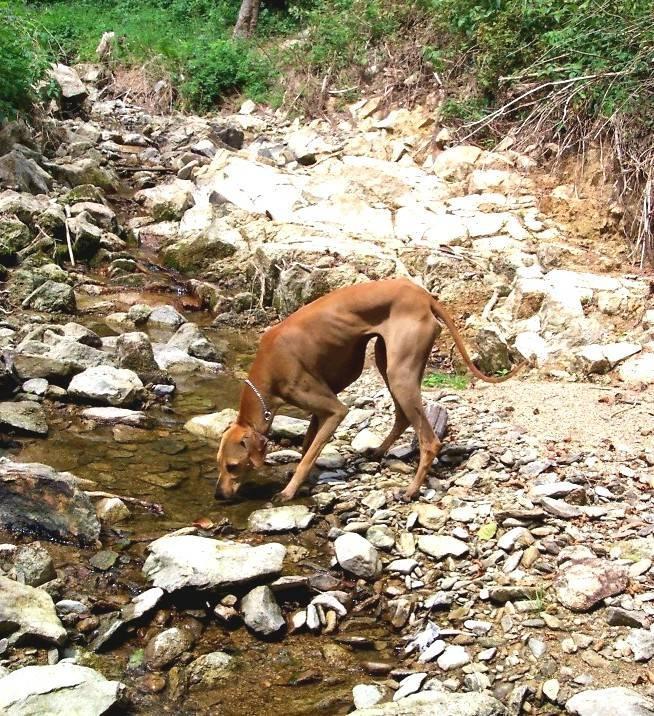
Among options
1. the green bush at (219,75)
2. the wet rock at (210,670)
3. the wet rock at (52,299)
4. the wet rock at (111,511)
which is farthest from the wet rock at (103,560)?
the green bush at (219,75)

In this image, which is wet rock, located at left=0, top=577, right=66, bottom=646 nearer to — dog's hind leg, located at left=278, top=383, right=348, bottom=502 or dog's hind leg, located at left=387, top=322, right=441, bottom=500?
dog's hind leg, located at left=278, top=383, right=348, bottom=502

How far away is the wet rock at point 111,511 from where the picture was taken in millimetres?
5461

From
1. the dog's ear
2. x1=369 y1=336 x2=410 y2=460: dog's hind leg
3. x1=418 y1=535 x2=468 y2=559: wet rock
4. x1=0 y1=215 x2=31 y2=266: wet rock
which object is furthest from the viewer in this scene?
x1=0 y1=215 x2=31 y2=266: wet rock

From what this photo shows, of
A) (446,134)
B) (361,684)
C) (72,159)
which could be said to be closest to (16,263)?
(72,159)

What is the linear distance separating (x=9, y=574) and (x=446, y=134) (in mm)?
10680

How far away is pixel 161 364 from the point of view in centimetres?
880

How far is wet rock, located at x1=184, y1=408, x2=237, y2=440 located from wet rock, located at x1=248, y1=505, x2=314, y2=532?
1455mm

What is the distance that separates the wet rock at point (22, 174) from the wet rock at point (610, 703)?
12004 mm

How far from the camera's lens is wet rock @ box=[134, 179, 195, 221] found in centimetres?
1400

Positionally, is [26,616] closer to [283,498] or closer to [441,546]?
[283,498]

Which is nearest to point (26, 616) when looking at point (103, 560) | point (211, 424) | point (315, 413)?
point (103, 560)

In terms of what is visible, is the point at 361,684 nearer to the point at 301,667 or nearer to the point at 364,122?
the point at 301,667

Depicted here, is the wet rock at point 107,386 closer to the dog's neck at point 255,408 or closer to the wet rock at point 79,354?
the wet rock at point 79,354

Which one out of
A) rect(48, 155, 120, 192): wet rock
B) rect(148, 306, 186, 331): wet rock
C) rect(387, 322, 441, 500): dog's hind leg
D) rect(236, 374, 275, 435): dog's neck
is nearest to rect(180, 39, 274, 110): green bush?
rect(48, 155, 120, 192): wet rock
